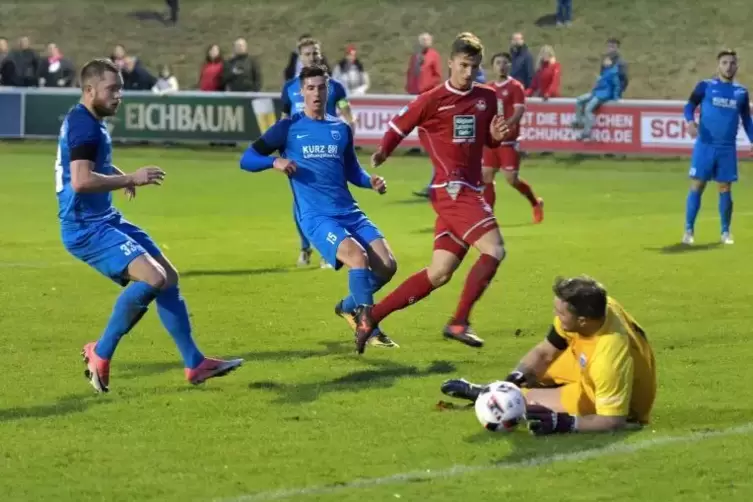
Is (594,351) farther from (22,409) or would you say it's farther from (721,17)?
(721,17)

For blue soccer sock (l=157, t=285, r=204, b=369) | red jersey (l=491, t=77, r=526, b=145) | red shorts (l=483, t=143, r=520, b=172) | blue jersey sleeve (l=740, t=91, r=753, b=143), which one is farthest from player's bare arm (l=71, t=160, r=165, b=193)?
red shorts (l=483, t=143, r=520, b=172)

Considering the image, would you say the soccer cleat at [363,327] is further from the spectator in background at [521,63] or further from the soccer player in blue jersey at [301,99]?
the spectator in background at [521,63]

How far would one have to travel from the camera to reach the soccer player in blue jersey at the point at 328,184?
34.3ft

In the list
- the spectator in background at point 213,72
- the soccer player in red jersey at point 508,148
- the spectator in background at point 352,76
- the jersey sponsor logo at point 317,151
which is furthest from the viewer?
the spectator in background at point 352,76

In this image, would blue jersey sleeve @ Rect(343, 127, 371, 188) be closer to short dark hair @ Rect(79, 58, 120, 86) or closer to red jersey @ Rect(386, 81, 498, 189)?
red jersey @ Rect(386, 81, 498, 189)

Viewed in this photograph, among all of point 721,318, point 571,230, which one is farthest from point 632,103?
point 721,318

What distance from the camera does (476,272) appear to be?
35.6ft

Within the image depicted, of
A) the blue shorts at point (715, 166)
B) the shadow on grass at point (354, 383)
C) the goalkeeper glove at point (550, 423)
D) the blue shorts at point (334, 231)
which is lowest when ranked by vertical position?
the shadow on grass at point (354, 383)

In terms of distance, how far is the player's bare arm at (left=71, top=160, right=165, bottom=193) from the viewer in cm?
865

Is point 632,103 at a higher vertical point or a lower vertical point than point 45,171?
higher

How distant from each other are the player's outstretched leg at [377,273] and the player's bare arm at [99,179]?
2.35 metres

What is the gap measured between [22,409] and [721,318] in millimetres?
6080

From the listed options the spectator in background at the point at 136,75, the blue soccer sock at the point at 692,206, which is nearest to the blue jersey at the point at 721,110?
the blue soccer sock at the point at 692,206

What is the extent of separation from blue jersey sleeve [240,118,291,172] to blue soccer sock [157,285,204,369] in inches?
63.9
